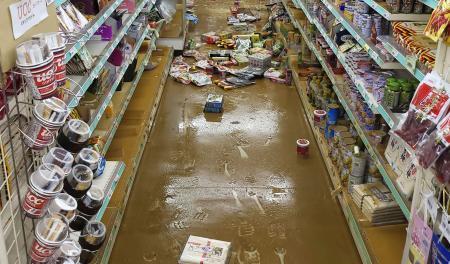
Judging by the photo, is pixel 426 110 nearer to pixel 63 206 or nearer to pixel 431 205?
pixel 431 205

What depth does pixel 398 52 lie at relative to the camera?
2785 millimetres

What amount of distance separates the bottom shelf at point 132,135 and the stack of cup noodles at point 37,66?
1529 mm

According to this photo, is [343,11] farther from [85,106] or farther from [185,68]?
[185,68]

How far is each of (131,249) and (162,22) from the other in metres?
4.31

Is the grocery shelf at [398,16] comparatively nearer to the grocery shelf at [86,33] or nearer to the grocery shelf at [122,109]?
the grocery shelf at [86,33]

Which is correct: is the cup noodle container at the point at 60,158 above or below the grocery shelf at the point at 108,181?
above

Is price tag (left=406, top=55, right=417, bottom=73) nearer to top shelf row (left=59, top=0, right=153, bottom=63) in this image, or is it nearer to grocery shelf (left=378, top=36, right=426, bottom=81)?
grocery shelf (left=378, top=36, right=426, bottom=81)

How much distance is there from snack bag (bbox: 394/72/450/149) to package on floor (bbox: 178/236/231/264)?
1.48 meters

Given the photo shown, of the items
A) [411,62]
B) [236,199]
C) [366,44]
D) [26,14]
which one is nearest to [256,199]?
[236,199]

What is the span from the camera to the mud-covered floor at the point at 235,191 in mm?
3445

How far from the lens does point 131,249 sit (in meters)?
3.42

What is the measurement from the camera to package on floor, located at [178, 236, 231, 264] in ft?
10.4

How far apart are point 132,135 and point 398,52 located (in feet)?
8.01

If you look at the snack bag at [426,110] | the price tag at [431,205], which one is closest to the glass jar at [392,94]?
the snack bag at [426,110]
